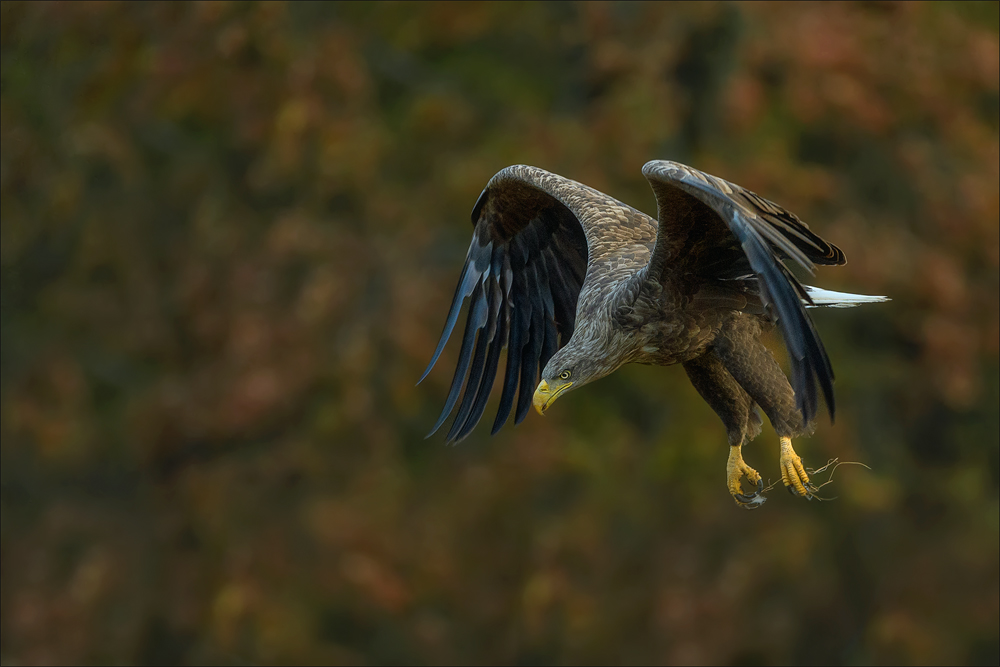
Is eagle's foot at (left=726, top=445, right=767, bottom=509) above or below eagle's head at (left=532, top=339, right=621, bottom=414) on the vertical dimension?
below

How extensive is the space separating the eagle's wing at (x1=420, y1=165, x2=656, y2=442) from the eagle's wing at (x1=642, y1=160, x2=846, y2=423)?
1.18 metres

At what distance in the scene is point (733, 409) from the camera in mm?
5484

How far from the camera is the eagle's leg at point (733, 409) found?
543cm

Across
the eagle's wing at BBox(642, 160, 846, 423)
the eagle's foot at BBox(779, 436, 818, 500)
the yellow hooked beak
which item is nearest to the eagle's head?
the yellow hooked beak

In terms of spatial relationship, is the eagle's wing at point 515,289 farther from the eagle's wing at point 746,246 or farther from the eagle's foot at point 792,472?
the eagle's foot at point 792,472

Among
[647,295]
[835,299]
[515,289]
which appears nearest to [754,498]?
[835,299]

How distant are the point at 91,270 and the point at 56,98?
2065 mm

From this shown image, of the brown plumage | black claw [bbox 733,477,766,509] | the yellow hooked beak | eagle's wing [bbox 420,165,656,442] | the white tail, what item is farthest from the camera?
eagle's wing [bbox 420,165,656,442]

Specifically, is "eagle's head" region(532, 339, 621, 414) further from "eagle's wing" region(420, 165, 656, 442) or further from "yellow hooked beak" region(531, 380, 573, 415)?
"eagle's wing" region(420, 165, 656, 442)

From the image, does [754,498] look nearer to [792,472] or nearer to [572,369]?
[792,472]

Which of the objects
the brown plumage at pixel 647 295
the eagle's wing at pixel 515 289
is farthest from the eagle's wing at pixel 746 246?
the eagle's wing at pixel 515 289

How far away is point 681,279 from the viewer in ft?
16.5

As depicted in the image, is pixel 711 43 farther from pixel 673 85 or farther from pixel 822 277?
pixel 822 277

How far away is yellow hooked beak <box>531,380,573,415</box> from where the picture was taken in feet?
16.1
